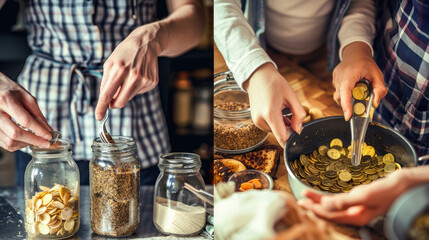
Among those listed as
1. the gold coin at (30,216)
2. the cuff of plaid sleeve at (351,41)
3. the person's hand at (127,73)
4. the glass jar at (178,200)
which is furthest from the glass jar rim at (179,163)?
the cuff of plaid sleeve at (351,41)

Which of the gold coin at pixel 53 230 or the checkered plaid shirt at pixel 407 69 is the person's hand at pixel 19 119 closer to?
the gold coin at pixel 53 230

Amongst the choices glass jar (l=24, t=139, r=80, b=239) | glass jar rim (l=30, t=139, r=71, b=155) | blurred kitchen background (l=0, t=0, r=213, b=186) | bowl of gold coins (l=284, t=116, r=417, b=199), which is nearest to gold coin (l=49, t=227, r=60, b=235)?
glass jar (l=24, t=139, r=80, b=239)

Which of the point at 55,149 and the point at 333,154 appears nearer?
the point at 333,154

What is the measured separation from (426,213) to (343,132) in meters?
0.26

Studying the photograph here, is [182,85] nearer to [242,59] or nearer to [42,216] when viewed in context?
[42,216]

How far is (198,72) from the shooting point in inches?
75.9

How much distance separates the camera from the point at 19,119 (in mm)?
811

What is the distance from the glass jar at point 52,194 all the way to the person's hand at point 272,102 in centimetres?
45

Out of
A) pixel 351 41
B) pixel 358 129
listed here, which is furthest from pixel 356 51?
pixel 358 129

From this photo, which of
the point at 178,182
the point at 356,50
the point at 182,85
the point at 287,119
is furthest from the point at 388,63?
the point at 182,85

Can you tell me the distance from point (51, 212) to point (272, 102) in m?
0.51

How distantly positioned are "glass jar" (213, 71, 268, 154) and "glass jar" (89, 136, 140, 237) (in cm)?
26

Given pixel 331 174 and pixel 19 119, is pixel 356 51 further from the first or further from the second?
pixel 19 119

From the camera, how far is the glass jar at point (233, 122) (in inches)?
Answer: 25.9
